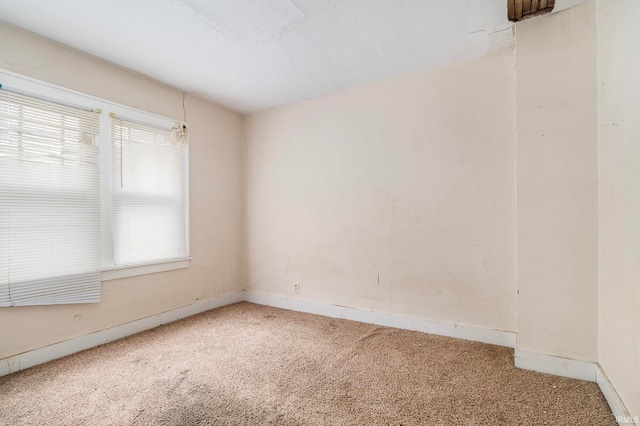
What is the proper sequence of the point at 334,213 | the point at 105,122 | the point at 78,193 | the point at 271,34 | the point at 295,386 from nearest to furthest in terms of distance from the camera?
the point at 295,386 < the point at 271,34 < the point at 78,193 < the point at 105,122 < the point at 334,213

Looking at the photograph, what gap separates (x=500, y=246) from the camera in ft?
7.82

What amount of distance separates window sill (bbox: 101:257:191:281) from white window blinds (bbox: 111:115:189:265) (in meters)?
0.05

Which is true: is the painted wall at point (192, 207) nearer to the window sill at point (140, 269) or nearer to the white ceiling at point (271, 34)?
the window sill at point (140, 269)

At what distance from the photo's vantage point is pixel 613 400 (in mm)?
1532

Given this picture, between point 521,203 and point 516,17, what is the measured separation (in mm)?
1275

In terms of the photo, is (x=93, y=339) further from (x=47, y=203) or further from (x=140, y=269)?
(x=47, y=203)

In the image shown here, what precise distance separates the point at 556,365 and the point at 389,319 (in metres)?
1.29

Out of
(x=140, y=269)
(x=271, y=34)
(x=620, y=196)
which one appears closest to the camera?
(x=620, y=196)

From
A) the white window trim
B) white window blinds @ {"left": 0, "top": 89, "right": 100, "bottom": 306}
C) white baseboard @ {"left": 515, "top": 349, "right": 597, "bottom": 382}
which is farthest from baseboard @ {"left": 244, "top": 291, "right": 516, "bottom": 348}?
white window blinds @ {"left": 0, "top": 89, "right": 100, "bottom": 306}

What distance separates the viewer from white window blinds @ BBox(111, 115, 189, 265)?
2654 mm

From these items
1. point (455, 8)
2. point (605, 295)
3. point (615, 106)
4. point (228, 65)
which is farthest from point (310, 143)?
point (605, 295)

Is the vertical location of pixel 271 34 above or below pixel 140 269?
above

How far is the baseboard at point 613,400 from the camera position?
1379mm

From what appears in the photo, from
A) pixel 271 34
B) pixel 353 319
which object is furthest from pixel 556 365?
pixel 271 34
